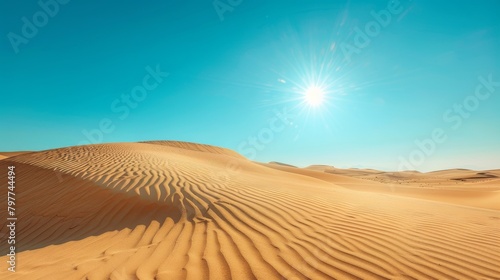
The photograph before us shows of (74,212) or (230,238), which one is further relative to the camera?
(74,212)

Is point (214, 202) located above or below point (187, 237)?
above

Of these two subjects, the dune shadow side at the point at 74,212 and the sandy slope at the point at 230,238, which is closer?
the sandy slope at the point at 230,238

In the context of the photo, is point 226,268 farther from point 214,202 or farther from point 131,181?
point 131,181

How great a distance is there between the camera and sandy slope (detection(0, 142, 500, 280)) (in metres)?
2.57

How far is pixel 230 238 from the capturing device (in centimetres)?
324

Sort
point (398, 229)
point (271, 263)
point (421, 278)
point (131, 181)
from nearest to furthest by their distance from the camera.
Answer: point (421, 278) → point (271, 263) → point (398, 229) → point (131, 181)

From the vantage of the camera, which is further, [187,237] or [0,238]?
[0,238]

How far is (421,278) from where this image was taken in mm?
2432

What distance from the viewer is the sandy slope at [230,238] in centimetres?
257

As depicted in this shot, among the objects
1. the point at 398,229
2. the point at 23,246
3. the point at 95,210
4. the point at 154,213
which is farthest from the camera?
the point at 95,210

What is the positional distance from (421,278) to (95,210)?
5.57m

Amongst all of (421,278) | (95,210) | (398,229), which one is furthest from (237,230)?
(95,210)

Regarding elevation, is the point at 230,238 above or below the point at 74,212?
above

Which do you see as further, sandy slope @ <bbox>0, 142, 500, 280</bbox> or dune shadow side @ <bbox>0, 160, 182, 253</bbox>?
dune shadow side @ <bbox>0, 160, 182, 253</bbox>
